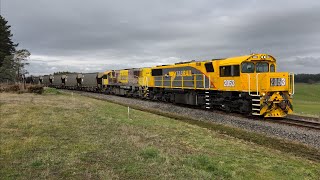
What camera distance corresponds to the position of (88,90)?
59.3 metres

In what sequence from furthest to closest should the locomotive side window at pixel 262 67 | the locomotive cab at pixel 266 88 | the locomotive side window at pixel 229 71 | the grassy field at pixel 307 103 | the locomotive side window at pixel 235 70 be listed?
the grassy field at pixel 307 103
the locomotive side window at pixel 229 71
the locomotive side window at pixel 235 70
the locomotive side window at pixel 262 67
the locomotive cab at pixel 266 88

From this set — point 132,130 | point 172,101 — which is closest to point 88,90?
point 172,101

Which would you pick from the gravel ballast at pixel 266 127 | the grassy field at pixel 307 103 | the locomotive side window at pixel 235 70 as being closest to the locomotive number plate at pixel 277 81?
the locomotive side window at pixel 235 70

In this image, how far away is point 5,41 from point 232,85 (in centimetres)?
5661

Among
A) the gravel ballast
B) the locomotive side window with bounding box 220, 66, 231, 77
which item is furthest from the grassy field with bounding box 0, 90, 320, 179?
the locomotive side window with bounding box 220, 66, 231, 77

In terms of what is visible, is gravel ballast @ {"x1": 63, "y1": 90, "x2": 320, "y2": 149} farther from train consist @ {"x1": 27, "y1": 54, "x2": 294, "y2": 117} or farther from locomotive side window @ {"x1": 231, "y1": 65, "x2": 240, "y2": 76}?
locomotive side window @ {"x1": 231, "y1": 65, "x2": 240, "y2": 76}

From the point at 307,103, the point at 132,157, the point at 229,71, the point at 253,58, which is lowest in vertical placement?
the point at 307,103

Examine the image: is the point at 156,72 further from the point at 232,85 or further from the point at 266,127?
the point at 266,127

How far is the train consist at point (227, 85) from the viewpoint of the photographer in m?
19.4

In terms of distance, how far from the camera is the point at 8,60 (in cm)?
5544

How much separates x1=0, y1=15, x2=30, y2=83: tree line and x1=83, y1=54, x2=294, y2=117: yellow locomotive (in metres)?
31.9

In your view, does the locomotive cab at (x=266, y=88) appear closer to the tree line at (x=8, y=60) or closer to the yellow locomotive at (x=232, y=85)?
the yellow locomotive at (x=232, y=85)

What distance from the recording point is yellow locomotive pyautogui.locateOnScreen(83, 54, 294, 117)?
19359 mm

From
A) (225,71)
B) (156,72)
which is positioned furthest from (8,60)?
(225,71)
